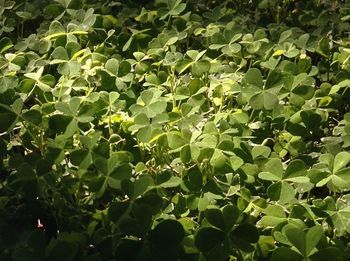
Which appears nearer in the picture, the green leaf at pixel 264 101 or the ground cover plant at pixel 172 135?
the ground cover plant at pixel 172 135

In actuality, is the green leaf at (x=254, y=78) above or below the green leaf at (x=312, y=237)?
above

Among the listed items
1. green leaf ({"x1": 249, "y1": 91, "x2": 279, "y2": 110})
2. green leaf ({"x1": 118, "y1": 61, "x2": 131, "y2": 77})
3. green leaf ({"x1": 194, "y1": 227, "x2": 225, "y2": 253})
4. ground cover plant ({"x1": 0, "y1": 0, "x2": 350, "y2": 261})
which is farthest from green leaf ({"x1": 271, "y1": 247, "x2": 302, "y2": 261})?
green leaf ({"x1": 118, "y1": 61, "x2": 131, "y2": 77})

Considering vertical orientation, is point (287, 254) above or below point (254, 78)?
below

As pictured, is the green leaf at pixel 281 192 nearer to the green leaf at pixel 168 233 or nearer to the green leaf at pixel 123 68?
the green leaf at pixel 168 233

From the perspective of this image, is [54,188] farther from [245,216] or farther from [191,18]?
[191,18]

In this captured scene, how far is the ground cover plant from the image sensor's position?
143 centimetres

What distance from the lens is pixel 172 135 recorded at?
5.45 ft

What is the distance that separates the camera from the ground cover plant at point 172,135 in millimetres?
1428

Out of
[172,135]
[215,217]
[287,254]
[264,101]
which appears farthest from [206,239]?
[264,101]

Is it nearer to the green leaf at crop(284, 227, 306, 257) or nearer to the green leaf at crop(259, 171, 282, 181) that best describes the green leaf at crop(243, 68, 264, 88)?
the green leaf at crop(259, 171, 282, 181)

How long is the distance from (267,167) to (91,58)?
2.35 ft

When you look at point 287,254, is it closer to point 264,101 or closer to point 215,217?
point 215,217

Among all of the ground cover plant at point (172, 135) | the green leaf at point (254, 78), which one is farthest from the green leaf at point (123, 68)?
the green leaf at point (254, 78)

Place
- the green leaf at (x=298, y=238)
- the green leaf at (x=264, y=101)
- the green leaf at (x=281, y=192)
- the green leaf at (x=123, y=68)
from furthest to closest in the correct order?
the green leaf at (x=123, y=68) < the green leaf at (x=264, y=101) < the green leaf at (x=281, y=192) < the green leaf at (x=298, y=238)
